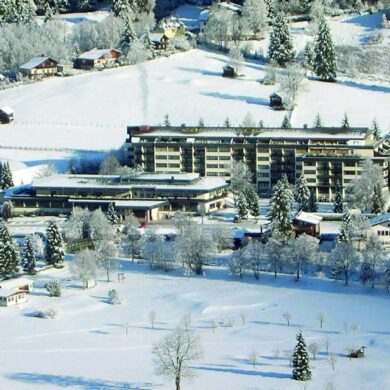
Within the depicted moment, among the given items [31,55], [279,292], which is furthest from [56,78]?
[279,292]

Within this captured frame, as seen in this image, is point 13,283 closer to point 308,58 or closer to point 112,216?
point 112,216

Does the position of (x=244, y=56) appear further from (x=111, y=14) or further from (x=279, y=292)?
(x=279, y=292)

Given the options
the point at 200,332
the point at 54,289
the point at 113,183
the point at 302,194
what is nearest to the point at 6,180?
the point at 113,183

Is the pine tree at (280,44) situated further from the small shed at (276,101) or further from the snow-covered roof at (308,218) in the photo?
the snow-covered roof at (308,218)

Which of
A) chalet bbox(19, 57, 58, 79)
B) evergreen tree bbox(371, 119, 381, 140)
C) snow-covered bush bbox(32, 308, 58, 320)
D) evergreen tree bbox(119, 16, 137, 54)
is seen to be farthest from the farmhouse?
evergreen tree bbox(119, 16, 137, 54)

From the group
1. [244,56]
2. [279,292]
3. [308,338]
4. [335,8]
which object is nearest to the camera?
[308,338]

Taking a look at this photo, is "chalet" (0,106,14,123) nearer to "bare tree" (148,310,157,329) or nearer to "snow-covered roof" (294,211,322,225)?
"snow-covered roof" (294,211,322,225)
